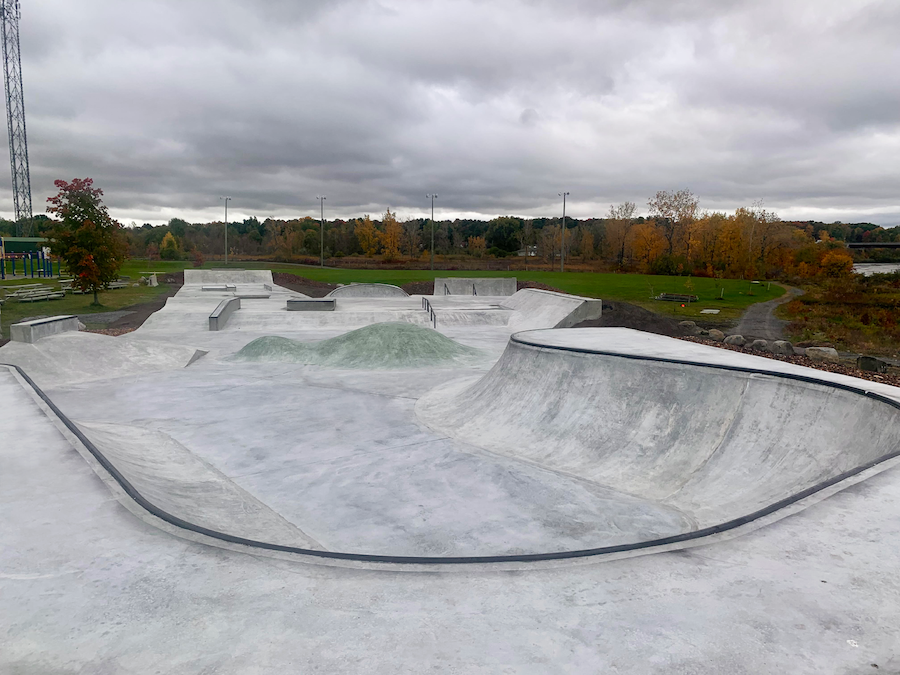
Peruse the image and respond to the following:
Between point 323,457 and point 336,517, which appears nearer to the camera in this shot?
point 336,517

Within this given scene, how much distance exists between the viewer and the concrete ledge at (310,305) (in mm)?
28656

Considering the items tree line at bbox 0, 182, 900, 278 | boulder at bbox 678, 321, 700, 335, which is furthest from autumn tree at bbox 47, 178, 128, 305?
boulder at bbox 678, 321, 700, 335

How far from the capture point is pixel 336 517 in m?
6.79

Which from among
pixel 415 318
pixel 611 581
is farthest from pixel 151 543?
pixel 415 318

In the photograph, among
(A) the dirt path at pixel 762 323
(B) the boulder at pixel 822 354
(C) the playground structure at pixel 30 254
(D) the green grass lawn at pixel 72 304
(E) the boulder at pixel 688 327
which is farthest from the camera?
(C) the playground structure at pixel 30 254

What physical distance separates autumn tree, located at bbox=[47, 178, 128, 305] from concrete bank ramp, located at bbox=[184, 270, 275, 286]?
42.3ft

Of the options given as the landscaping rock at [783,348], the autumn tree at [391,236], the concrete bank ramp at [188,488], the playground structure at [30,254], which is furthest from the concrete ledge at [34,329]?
the autumn tree at [391,236]

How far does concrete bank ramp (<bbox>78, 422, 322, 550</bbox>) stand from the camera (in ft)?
19.9

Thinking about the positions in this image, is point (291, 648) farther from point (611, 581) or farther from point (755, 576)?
point (755, 576)

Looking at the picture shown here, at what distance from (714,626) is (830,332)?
967 inches

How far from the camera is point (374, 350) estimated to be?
16.7m

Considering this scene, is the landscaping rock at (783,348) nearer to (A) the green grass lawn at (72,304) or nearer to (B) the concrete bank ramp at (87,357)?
(B) the concrete bank ramp at (87,357)

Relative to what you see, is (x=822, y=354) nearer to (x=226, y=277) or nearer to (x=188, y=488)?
(x=188, y=488)

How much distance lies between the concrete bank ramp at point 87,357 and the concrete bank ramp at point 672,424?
9.23m
